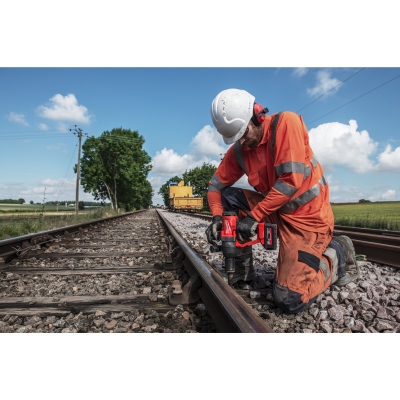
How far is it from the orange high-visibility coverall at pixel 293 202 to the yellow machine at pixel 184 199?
2514cm

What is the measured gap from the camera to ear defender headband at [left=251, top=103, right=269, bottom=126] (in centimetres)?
274

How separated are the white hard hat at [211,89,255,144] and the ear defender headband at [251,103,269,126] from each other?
0.03m

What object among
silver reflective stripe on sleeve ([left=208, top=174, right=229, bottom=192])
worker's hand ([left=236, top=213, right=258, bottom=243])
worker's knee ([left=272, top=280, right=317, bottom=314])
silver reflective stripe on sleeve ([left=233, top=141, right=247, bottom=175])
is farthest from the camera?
silver reflective stripe on sleeve ([left=208, top=174, right=229, bottom=192])

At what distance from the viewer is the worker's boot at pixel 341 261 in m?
2.87

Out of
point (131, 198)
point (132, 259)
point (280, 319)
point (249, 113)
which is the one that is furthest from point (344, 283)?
point (131, 198)

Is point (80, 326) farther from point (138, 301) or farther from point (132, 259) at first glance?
point (132, 259)

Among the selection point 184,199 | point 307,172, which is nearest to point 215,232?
point 307,172

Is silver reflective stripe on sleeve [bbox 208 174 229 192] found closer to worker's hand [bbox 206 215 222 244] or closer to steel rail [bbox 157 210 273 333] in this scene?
worker's hand [bbox 206 215 222 244]

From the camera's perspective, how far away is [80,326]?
2104 mm

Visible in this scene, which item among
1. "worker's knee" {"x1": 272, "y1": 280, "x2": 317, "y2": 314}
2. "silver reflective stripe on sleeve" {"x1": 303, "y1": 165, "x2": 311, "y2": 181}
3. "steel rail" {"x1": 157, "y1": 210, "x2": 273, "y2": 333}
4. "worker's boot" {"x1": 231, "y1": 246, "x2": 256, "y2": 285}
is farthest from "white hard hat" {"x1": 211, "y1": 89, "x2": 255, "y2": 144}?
"worker's knee" {"x1": 272, "y1": 280, "x2": 317, "y2": 314}

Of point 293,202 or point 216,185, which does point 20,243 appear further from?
point 293,202

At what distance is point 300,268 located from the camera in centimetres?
254

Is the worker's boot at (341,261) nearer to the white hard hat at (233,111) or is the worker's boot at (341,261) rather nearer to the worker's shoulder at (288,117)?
the worker's shoulder at (288,117)

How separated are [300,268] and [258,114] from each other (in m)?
1.28
